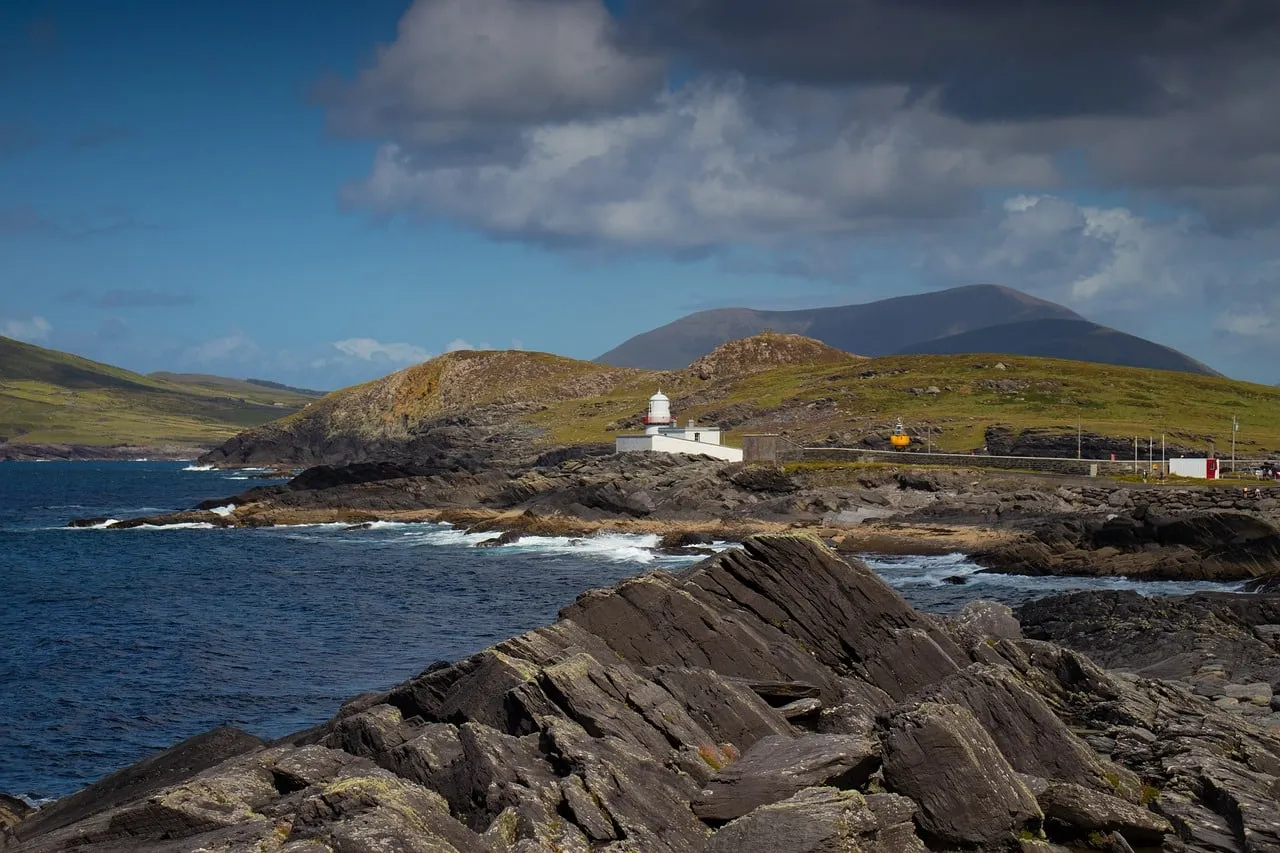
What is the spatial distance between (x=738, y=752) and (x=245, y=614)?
3879cm

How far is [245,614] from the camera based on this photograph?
54250 millimetres

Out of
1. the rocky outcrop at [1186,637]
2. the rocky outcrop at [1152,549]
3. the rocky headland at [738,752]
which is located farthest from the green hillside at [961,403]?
the rocky headland at [738,752]

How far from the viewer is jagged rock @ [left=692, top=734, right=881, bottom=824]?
694 inches

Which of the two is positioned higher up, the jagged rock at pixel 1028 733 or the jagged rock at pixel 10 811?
the jagged rock at pixel 1028 733

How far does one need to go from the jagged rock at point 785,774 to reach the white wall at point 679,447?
276ft

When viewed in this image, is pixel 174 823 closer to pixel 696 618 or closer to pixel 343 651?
pixel 696 618

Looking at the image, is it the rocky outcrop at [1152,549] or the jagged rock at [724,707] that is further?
the rocky outcrop at [1152,549]

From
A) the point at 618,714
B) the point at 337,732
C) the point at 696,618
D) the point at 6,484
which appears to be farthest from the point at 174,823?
the point at 6,484

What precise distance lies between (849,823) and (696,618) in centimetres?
905

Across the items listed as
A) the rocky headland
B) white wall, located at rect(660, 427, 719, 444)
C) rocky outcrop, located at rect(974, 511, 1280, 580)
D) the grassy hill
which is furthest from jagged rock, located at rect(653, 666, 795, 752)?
the grassy hill

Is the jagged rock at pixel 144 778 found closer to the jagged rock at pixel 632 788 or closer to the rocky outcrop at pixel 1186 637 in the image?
the jagged rock at pixel 632 788

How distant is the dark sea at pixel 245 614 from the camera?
34.1 metres

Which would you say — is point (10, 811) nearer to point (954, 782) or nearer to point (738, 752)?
point (738, 752)

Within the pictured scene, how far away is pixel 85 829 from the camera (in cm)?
1817
